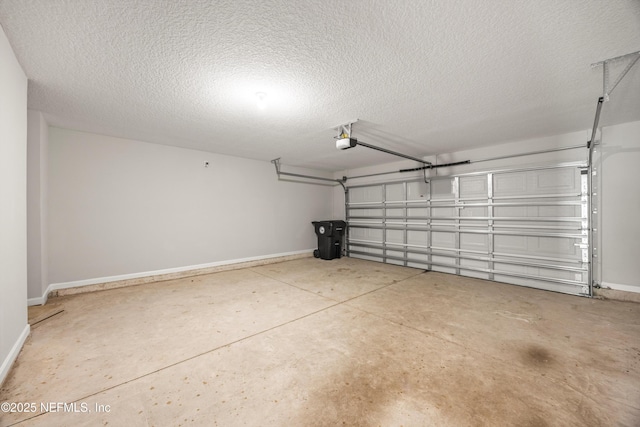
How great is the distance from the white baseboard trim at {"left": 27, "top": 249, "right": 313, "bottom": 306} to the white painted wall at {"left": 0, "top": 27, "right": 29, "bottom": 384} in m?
1.56

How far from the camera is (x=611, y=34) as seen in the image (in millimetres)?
1662

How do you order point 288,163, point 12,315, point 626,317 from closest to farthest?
1. point 12,315
2. point 626,317
3. point 288,163

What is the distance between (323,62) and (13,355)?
11.3 feet

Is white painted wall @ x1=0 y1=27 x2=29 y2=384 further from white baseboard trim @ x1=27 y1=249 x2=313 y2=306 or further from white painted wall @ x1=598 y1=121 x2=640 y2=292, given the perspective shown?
white painted wall @ x1=598 y1=121 x2=640 y2=292

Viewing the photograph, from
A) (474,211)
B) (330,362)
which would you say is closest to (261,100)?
(330,362)

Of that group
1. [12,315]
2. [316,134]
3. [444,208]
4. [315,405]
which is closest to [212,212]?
[316,134]

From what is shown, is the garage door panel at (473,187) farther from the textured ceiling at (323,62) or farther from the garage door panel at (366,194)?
the garage door panel at (366,194)

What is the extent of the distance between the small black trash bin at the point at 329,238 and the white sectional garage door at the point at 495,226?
902mm

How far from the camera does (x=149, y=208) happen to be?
4234mm

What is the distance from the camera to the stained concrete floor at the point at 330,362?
142 centimetres

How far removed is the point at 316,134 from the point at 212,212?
275 centimetres

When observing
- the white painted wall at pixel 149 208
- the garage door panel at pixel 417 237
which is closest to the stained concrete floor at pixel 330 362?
the white painted wall at pixel 149 208

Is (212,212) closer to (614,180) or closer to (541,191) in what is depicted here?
(541,191)

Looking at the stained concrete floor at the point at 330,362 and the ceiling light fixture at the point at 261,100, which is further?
the ceiling light fixture at the point at 261,100
